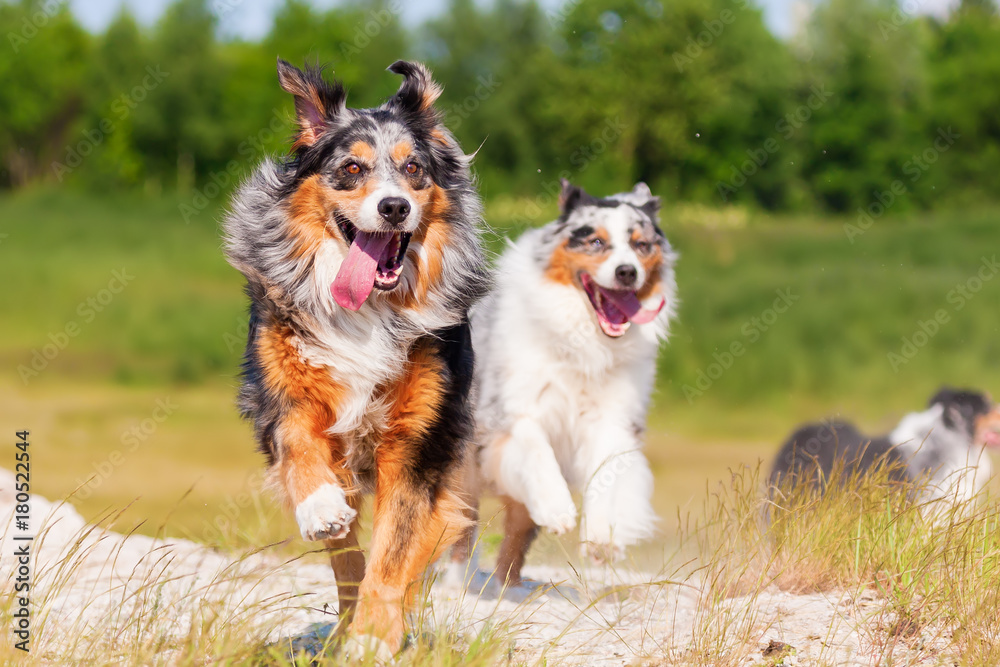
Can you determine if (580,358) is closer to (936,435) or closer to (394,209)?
(394,209)

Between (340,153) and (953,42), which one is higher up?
(953,42)

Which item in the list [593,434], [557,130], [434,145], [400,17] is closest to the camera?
[434,145]

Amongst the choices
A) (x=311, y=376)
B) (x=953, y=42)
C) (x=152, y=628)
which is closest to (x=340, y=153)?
(x=311, y=376)

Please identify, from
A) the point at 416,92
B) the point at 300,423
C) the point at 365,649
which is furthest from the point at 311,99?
the point at 365,649

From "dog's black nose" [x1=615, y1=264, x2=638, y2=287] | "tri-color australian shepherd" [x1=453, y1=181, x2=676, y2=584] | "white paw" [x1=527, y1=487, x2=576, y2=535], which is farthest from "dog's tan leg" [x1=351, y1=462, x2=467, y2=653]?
"dog's black nose" [x1=615, y1=264, x2=638, y2=287]

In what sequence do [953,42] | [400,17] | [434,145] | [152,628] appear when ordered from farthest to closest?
[953,42] → [400,17] → [434,145] → [152,628]

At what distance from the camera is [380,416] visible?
4.32m

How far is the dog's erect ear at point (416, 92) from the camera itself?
462cm

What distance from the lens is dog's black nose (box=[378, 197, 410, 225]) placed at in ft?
13.4

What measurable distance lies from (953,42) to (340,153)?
142 feet

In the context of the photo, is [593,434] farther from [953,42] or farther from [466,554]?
[953,42]

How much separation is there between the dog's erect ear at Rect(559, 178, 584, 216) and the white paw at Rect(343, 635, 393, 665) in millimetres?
3245

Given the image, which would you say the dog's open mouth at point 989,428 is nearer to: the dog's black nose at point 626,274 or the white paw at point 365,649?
the dog's black nose at point 626,274

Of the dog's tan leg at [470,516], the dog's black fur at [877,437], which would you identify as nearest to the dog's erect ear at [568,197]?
the dog's tan leg at [470,516]
